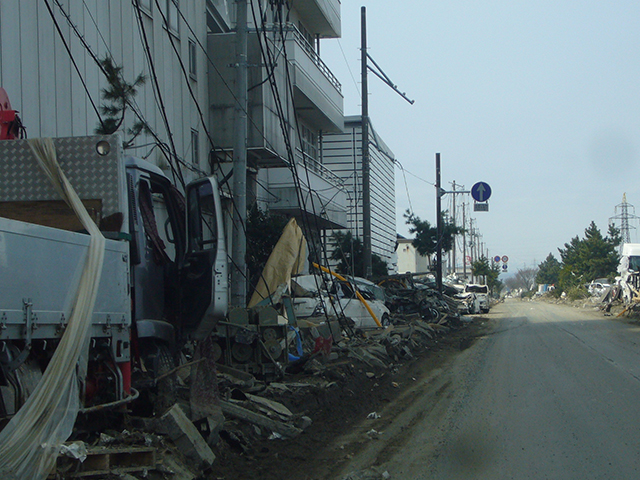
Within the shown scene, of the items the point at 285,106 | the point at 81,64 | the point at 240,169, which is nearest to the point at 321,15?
the point at 285,106

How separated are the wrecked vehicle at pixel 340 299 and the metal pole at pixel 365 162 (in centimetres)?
132

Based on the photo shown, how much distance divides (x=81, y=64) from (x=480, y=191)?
840 inches

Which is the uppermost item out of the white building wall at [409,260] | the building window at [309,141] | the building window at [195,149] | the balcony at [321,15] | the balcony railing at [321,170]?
the balcony at [321,15]

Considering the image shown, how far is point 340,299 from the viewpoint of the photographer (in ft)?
67.2

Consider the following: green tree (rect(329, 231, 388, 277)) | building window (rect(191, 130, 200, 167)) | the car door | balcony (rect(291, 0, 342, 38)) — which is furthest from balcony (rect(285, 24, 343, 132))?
the car door

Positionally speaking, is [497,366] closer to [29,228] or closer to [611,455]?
[611,455]

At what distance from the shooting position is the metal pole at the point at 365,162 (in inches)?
927

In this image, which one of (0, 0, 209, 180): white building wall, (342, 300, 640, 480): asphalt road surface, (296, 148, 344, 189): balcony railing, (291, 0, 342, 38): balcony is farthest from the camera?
(291, 0, 342, 38): balcony

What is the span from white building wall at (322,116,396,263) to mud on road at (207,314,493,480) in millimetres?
22947

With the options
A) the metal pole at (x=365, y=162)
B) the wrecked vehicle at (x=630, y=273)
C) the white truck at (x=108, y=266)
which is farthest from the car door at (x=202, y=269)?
the wrecked vehicle at (x=630, y=273)

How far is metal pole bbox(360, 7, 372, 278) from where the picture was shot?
23.5 meters

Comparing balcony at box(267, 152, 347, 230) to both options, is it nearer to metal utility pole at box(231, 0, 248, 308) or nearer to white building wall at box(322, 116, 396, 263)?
white building wall at box(322, 116, 396, 263)

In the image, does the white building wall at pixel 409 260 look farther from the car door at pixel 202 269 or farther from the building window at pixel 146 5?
the car door at pixel 202 269

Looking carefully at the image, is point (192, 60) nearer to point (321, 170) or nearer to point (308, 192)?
point (308, 192)
